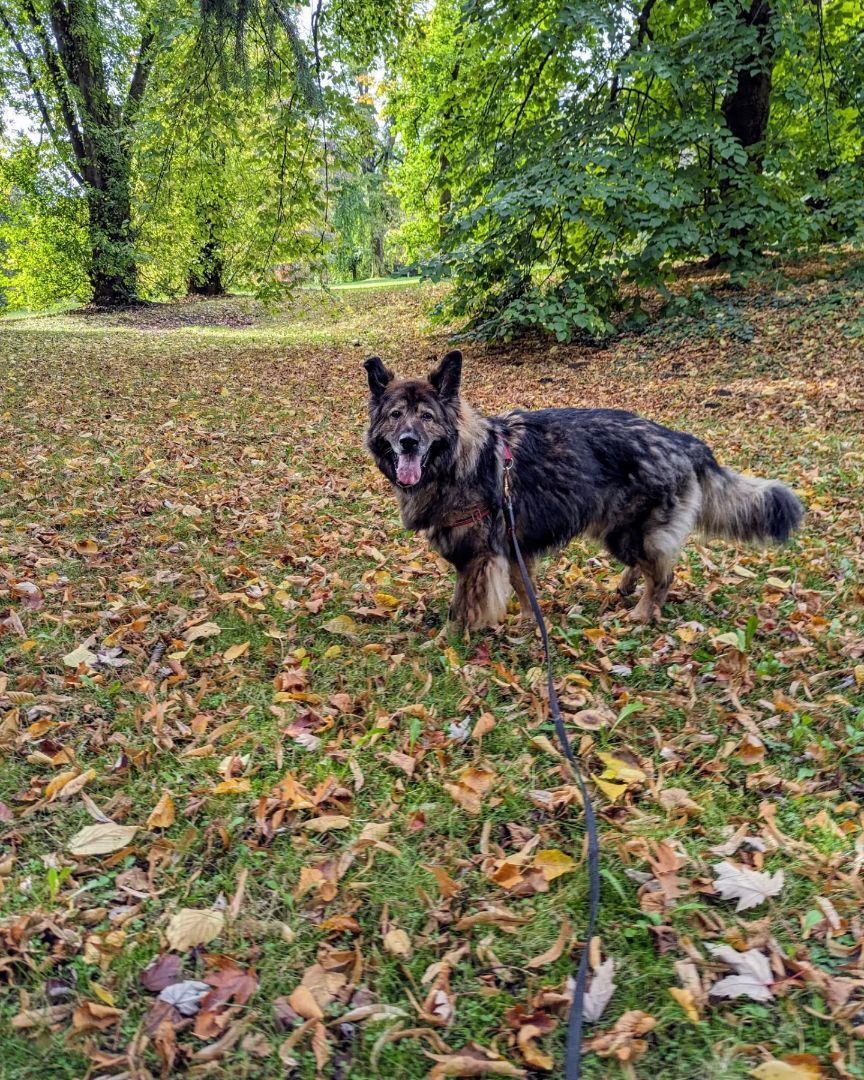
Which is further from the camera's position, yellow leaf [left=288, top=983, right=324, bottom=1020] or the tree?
the tree

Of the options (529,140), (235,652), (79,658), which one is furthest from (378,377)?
(529,140)

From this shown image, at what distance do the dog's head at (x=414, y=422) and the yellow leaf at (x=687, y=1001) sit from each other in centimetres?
Answer: 274

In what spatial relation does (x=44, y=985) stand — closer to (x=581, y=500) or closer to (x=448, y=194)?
(x=581, y=500)

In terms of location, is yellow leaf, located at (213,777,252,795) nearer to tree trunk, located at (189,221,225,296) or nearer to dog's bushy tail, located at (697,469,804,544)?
dog's bushy tail, located at (697,469,804,544)

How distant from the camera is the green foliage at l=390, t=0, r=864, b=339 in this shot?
10.9 m

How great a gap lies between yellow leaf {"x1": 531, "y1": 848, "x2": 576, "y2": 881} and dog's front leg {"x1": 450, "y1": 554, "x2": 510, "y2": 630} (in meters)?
1.84

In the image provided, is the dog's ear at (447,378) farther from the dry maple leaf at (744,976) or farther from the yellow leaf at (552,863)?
the dry maple leaf at (744,976)

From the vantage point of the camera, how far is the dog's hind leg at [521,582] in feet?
15.0

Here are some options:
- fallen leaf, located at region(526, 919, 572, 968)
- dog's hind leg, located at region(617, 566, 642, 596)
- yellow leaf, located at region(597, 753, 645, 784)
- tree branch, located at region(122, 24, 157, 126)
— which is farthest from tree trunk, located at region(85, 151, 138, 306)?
fallen leaf, located at region(526, 919, 572, 968)

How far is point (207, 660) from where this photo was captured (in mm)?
4125

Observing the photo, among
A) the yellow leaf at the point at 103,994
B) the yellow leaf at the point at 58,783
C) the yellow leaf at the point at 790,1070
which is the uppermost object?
the yellow leaf at the point at 58,783

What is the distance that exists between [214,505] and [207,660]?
2.86 m

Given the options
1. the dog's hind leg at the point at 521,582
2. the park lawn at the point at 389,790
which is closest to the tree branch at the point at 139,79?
the park lawn at the point at 389,790

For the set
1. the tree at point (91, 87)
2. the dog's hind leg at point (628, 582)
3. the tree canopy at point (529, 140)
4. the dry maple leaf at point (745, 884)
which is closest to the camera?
the dry maple leaf at point (745, 884)
